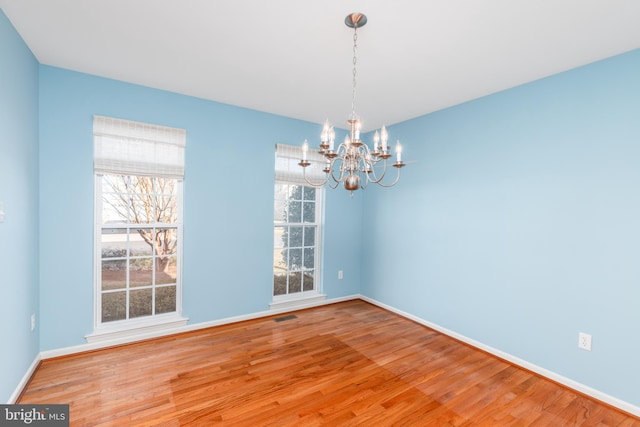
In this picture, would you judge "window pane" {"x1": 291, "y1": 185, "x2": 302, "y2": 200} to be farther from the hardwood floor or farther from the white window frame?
the hardwood floor

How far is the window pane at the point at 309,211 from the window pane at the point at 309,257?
430 mm

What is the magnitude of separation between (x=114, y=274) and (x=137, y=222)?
0.55 m

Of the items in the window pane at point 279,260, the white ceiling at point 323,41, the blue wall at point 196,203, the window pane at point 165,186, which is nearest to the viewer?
the white ceiling at point 323,41

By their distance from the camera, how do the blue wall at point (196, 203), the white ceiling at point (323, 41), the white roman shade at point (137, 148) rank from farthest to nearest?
the white roman shade at point (137, 148) → the blue wall at point (196, 203) → the white ceiling at point (323, 41)

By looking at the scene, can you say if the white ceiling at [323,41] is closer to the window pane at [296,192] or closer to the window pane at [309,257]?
the window pane at [296,192]

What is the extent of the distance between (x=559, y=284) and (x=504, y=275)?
0.44m

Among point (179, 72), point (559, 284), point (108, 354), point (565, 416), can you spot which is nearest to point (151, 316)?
point (108, 354)

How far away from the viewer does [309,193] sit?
4.21 m

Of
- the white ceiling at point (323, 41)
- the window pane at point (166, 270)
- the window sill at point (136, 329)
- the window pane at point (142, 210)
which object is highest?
the white ceiling at point (323, 41)

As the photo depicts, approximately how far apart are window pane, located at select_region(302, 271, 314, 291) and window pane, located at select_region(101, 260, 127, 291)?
2.14 meters

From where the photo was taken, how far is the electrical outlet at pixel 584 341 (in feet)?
7.67

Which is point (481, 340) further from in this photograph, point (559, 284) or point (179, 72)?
point (179, 72)

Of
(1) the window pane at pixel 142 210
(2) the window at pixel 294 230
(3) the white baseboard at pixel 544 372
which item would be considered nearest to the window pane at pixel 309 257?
(2) the window at pixel 294 230

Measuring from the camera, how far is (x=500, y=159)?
2.93m
